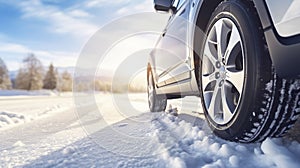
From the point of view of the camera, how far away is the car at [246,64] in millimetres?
1235

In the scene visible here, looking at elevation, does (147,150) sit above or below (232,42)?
below

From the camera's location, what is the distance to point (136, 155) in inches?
72.5

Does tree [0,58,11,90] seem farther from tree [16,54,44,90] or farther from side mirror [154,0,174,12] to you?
side mirror [154,0,174,12]

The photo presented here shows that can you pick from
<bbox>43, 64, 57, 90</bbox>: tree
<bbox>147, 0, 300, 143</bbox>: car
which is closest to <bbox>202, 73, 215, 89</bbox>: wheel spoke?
<bbox>147, 0, 300, 143</bbox>: car

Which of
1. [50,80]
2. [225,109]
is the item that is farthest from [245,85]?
[50,80]

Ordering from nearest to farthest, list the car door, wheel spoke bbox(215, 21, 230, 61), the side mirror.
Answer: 1. wheel spoke bbox(215, 21, 230, 61)
2. the car door
3. the side mirror

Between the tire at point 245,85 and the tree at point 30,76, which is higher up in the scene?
the tree at point 30,76

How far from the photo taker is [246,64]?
1508 mm

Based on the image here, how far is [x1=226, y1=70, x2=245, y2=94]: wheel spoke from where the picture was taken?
1564 millimetres

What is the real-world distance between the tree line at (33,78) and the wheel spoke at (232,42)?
46.9 m

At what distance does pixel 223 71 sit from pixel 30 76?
161ft

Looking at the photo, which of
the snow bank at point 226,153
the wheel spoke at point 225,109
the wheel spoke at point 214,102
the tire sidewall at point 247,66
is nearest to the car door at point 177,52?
the wheel spoke at point 214,102

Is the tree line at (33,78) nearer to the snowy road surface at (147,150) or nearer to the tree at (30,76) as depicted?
the tree at (30,76)

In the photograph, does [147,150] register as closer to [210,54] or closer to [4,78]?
[210,54]
